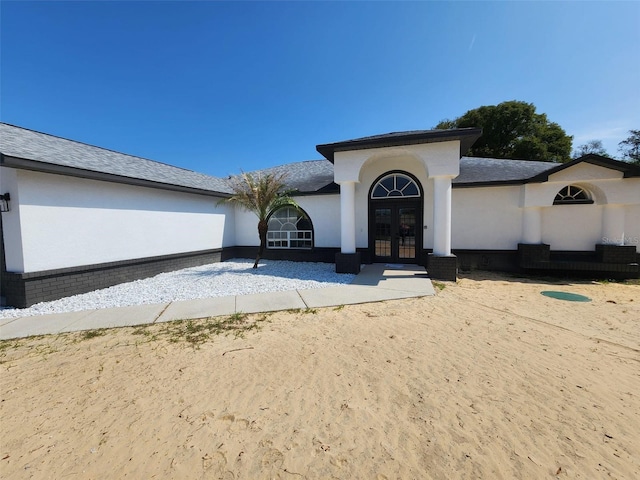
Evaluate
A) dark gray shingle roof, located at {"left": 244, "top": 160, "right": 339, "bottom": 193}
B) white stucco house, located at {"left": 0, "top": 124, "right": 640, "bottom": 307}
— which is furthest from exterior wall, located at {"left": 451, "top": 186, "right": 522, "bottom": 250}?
dark gray shingle roof, located at {"left": 244, "top": 160, "right": 339, "bottom": 193}

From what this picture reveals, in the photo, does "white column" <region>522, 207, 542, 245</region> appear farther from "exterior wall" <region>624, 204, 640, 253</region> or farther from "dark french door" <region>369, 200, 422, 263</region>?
"dark french door" <region>369, 200, 422, 263</region>

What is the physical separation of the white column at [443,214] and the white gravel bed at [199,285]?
3.50m

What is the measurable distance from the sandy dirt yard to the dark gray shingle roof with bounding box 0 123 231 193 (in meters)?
4.83

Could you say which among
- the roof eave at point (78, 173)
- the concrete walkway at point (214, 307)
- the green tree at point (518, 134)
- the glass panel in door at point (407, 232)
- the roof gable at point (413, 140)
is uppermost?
→ the green tree at point (518, 134)

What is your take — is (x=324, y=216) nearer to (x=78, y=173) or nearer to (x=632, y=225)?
(x=78, y=173)

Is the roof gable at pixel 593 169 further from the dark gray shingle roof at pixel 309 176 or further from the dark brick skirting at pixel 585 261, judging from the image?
the dark gray shingle roof at pixel 309 176

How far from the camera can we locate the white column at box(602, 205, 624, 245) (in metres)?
9.30

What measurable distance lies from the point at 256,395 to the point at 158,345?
7.91 ft

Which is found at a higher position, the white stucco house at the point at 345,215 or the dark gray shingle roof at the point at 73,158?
the dark gray shingle roof at the point at 73,158

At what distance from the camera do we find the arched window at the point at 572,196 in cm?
982

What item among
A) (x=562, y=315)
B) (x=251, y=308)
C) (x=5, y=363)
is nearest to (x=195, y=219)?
(x=251, y=308)

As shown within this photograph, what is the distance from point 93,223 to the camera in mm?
7988

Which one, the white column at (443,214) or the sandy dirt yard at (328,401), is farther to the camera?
the white column at (443,214)

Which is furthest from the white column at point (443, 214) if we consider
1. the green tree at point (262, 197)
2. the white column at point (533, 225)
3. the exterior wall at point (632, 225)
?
the exterior wall at point (632, 225)
